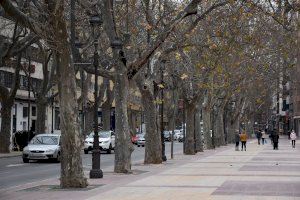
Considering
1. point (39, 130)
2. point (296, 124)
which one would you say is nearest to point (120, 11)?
point (39, 130)

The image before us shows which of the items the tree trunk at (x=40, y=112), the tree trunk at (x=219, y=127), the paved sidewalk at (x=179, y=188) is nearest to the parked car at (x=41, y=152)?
the paved sidewalk at (x=179, y=188)

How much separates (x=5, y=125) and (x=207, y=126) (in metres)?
18.5

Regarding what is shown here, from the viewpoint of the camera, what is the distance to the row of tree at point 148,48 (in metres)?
17.6

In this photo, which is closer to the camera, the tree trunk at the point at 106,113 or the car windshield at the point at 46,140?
the car windshield at the point at 46,140

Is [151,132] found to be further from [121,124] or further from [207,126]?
[207,126]

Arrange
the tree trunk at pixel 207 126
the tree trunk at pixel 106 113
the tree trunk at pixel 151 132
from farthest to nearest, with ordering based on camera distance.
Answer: the tree trunk at pixel 106 113 → the tree trunk at pixel 207 126 → the tree trunk at pixel 151 132

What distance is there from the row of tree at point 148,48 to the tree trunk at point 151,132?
4 centimetres

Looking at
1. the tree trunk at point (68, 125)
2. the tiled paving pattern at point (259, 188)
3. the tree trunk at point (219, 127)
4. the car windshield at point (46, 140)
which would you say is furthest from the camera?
the tree trunk at point (219, 127)

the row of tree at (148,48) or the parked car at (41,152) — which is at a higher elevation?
the row of tree at (148,48)

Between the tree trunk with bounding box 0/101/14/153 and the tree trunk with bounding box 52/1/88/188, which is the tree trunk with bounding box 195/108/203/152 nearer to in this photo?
the tree trunk with bounding box 0/101/14/153

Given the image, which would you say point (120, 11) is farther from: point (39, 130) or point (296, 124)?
point (296, 124)

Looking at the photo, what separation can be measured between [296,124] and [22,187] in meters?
97.1

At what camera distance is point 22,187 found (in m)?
18.7

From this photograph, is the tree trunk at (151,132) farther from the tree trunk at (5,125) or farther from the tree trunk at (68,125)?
the tree trunk at (5,125)
